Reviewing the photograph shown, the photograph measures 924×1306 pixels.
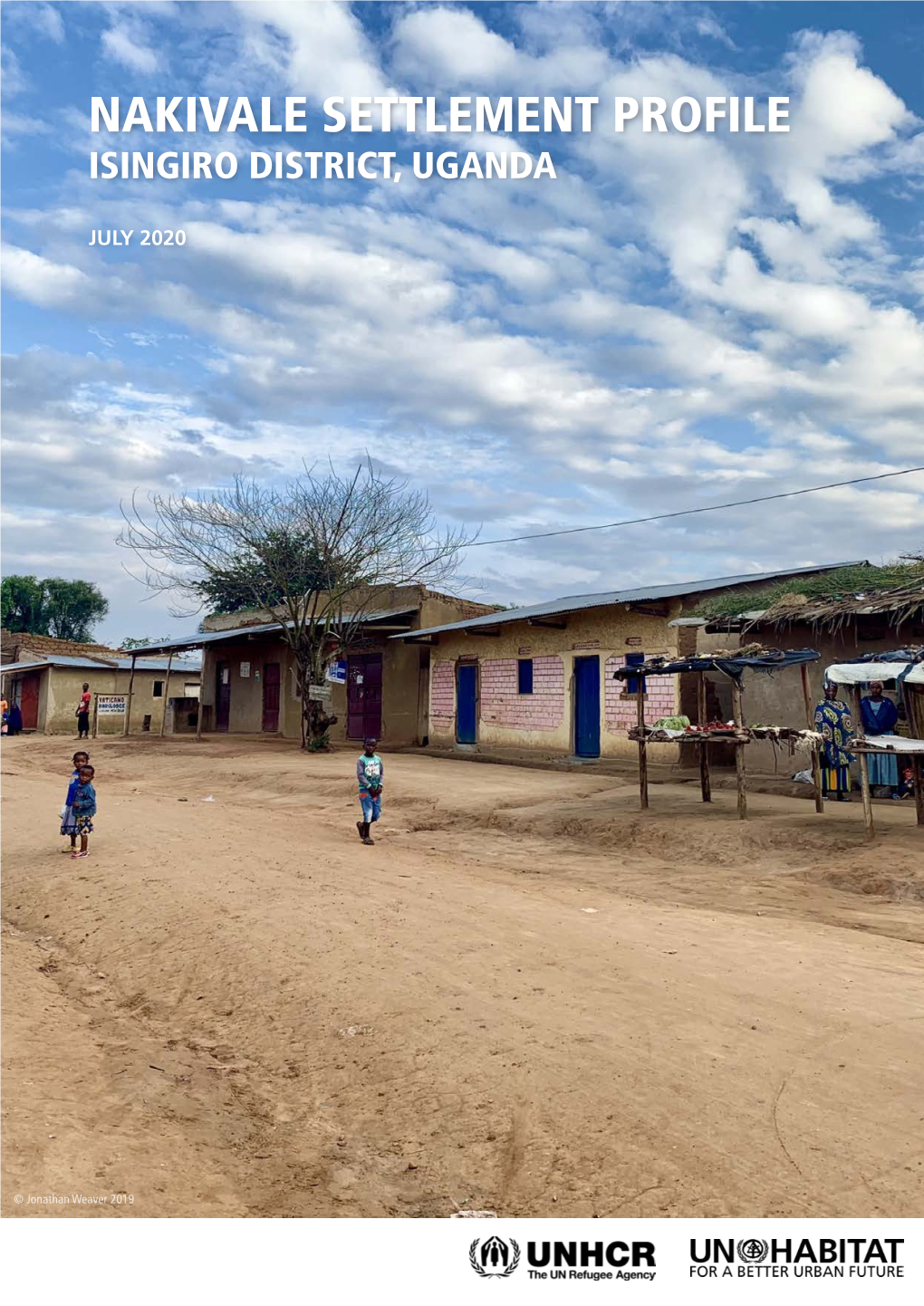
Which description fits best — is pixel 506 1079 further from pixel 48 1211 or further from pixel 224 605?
pixel 224 605

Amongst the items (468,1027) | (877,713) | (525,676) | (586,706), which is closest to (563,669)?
(586,706)

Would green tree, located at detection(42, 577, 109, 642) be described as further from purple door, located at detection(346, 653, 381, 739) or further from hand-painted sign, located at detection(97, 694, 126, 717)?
purple door, located at detection(346, 653, 381, 739)

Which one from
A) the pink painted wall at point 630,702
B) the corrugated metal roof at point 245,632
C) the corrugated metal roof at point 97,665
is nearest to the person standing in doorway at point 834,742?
the pink painted wall at point 630,702

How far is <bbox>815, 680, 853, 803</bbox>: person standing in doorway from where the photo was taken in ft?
39.8

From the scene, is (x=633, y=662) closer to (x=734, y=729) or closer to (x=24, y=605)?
(x=734, y=729)

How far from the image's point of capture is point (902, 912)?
7.73 meters

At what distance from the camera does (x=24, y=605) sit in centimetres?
5378

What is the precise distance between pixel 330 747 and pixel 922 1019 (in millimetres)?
20259

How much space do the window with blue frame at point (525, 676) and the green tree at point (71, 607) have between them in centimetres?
4103

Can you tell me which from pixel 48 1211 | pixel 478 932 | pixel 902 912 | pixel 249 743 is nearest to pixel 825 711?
pixel 902 912

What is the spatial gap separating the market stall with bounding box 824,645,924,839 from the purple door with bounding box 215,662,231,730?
24.6m

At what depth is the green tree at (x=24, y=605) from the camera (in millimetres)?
52625

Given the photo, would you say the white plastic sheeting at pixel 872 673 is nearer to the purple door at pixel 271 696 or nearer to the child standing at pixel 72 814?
the child standing at pixel 72 814
